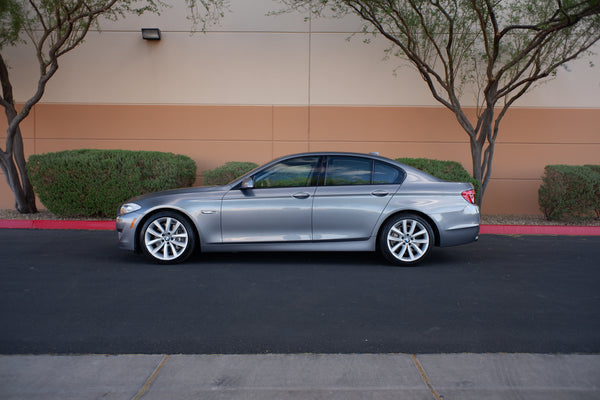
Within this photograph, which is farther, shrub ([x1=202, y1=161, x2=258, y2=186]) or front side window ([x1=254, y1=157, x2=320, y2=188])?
shrub ([x1=202, y1=161, x2=258, y2=186])

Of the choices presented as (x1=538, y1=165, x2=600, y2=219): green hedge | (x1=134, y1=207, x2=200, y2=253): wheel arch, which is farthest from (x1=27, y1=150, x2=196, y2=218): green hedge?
(x1=538, y1=165, x2=600, y2=219): green hedge

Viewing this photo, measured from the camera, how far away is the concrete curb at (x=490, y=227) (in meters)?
10.1

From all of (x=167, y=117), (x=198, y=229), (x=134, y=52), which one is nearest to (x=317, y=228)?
(x=198, y=229)

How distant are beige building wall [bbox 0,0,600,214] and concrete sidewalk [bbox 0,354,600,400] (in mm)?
9260

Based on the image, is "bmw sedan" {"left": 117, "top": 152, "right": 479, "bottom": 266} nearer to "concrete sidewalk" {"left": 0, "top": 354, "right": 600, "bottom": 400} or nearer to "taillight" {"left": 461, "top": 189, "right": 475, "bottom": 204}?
"taillight" {"left": 461, "top": 189, "right": 475, "bottom": 204}

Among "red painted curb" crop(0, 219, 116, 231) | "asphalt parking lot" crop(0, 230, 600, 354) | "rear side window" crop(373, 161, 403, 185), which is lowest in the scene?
"asphalt parking lot" crop(0, 230, 600, 354)

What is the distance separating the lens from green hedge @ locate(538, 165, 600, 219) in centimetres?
1055

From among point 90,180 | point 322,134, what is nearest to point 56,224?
point 90,180

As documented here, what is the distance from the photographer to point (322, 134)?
12703mm

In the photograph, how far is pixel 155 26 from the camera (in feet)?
42.0

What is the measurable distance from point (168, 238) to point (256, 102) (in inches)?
260

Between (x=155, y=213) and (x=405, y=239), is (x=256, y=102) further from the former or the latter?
(x=405, y=239)

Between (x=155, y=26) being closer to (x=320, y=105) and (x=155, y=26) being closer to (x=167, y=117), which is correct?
(x=167, y=117)

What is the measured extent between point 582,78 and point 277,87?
289 inches
